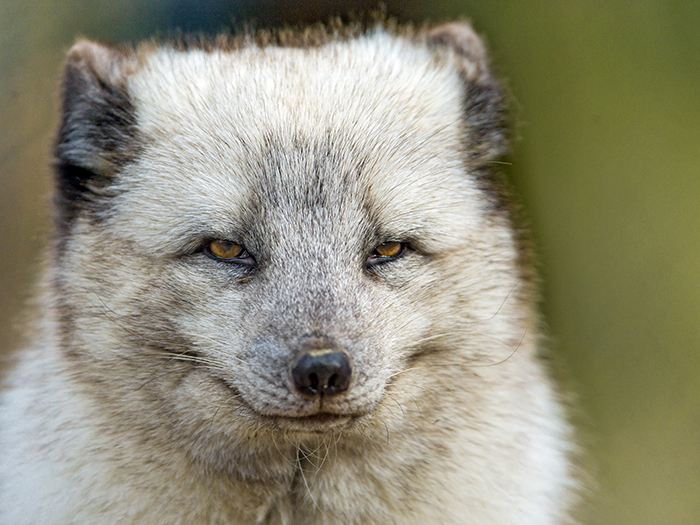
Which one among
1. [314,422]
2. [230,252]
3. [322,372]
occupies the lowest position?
[314,422]

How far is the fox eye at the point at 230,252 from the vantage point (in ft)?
5.60

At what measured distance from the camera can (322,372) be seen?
1448mm

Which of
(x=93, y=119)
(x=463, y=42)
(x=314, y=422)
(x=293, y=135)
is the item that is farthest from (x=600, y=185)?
(x=93, y=119)

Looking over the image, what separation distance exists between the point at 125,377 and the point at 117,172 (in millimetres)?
608

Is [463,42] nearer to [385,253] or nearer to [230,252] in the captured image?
[385,253]

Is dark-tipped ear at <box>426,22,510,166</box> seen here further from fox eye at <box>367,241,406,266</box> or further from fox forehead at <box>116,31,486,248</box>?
fox eye at <box>367,241,406,266</box>

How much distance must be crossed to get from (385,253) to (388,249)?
1cm

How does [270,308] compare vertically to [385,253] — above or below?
below

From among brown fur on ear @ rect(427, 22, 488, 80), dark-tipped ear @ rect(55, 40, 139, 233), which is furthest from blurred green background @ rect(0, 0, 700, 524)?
dark-tipped ear @ rect(55, 40, 139, 233)

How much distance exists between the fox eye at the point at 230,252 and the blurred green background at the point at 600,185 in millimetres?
886

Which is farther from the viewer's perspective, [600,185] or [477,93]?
[600,185]

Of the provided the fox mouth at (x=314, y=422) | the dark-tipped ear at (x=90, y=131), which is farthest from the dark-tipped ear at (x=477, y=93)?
the dark-tipped ear at (x=90, y=131)

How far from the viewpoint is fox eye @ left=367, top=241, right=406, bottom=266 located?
69.8 inches

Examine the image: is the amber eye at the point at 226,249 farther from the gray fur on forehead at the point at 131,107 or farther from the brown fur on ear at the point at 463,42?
the brown fur on ear at the point at 463,42
